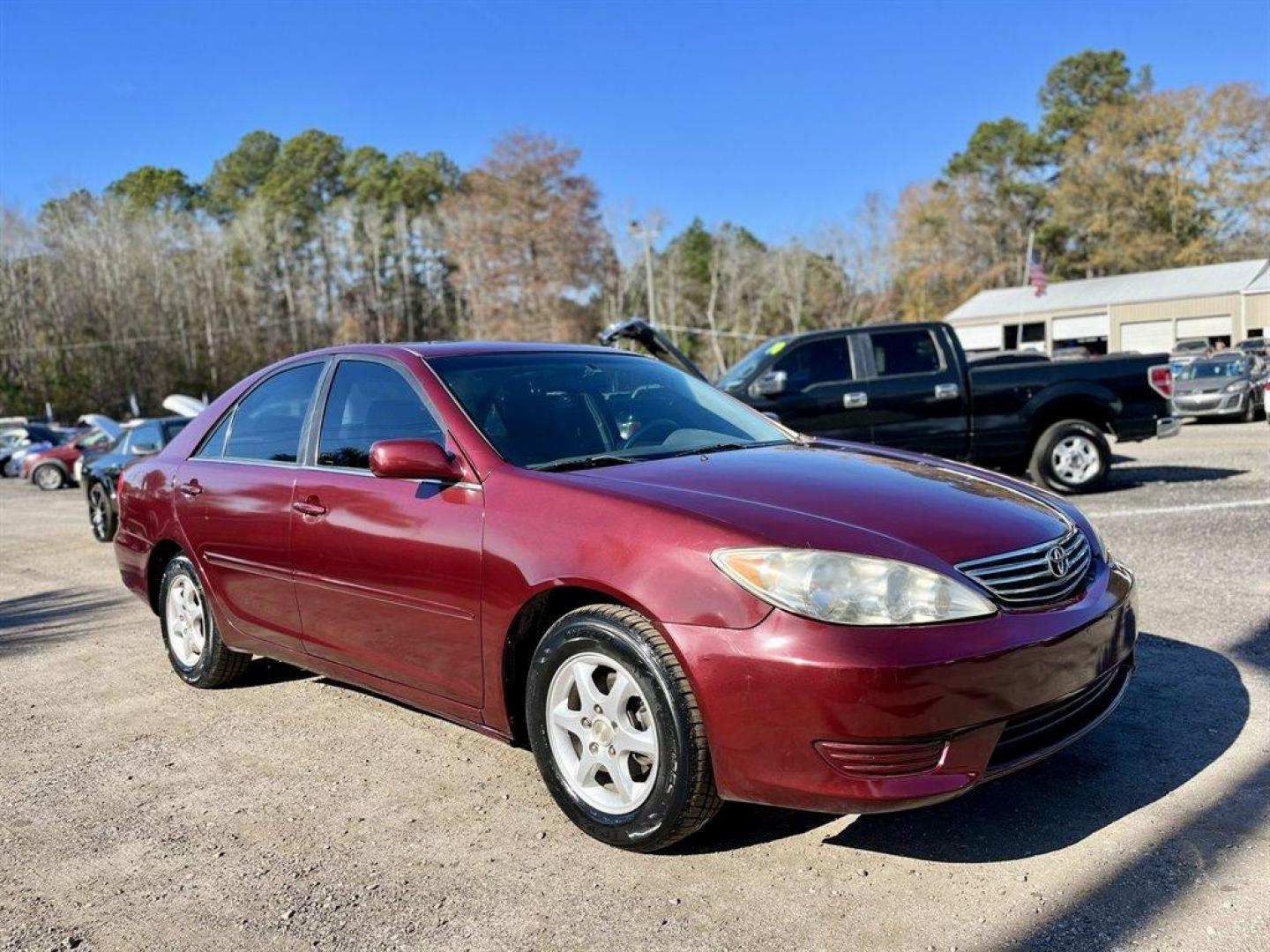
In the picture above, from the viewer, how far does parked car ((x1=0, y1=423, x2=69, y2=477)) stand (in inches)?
1145

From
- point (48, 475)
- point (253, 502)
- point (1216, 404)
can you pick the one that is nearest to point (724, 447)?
point (253, 502)

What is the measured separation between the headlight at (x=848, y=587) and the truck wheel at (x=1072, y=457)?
8373mm

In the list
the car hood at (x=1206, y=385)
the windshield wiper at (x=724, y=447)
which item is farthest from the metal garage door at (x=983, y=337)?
the windshield wiper at (x=724, y=447)

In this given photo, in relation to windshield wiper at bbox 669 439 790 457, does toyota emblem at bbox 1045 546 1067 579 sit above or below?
below

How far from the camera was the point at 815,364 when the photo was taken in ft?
35.2

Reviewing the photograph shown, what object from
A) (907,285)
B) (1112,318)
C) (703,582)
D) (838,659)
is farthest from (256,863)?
(907,285)

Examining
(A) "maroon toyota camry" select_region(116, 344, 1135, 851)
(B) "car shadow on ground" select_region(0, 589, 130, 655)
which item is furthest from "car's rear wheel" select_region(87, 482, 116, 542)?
(A) "maroon toyota camry" select_region(116, 344, 1135, 851)

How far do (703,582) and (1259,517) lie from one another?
283 inches

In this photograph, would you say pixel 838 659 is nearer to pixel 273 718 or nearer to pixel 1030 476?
pixel 273 718

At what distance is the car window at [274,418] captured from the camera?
173 inches

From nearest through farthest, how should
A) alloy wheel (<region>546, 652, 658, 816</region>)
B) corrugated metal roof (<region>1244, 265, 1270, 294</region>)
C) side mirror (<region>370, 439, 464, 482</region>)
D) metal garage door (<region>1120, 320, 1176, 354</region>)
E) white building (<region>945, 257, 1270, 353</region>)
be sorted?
alloy wheel (<region>546, 652, 658, 816</region>) → side mirror (<region>370, 439, 464, 482</region>) → corrugated metal roof (<region>1244, 265, 1270, 294</region>) → white building (<region>945, 257, 1270, 353</region>) → metal garage door (<region>1120, 320, 1176, 354</region>)

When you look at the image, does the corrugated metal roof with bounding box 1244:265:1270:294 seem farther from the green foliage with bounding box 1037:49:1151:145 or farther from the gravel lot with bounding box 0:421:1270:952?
the gravel lot with bounding box 0:421:1270:952

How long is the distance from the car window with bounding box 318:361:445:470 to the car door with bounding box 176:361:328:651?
198 millimetres

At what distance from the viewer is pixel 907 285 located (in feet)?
240
